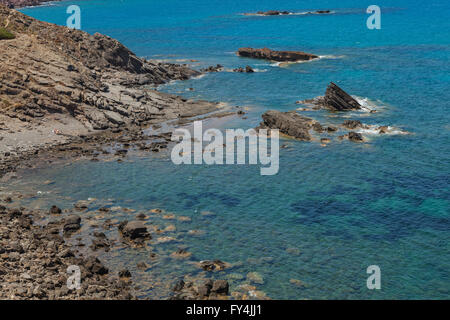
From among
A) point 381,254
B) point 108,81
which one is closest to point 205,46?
point 108,81

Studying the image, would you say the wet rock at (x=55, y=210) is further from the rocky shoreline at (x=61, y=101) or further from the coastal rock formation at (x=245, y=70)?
the coastal rock formation at (x=245, y=70)

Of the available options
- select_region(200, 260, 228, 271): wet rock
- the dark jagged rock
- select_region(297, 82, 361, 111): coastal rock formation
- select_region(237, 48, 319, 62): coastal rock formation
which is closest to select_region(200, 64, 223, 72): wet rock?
select_region(237, 48, 319, 62): coastal rock formation

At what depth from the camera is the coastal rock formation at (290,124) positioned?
2889 inches

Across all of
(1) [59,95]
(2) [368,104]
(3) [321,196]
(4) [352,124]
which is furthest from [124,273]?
(2) [368,104]

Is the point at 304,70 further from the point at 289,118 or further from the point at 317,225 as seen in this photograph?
the point at 317,225

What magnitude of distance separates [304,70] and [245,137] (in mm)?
50805

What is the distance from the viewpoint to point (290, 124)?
74.9m

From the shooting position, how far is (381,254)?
4312cm

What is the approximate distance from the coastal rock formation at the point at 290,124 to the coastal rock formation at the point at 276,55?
2086 inches

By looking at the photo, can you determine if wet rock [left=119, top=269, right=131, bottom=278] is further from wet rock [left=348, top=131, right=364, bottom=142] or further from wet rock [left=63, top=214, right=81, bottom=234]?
wet rock [left=348, top=131, right=364, bottom=142]

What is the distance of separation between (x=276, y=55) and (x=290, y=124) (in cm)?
6165

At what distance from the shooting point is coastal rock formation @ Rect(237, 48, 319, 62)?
129750 millimetres

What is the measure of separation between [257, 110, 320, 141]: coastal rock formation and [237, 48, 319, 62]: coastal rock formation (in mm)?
52976
